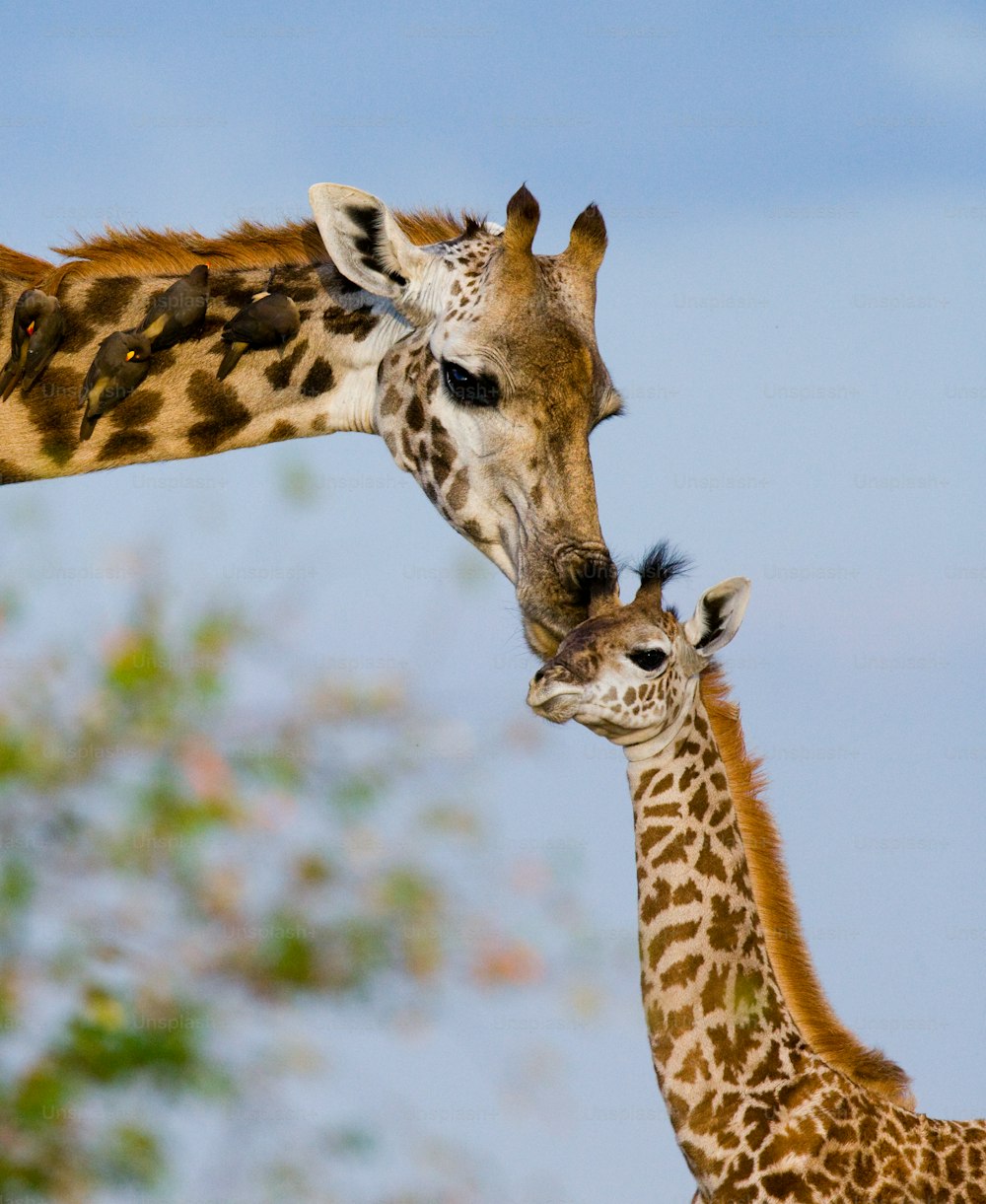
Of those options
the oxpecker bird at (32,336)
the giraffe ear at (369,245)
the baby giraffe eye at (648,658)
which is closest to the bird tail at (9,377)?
the oxpecker bird at (32,336)

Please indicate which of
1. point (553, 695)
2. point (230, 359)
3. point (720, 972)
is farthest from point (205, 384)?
point (720, 972)

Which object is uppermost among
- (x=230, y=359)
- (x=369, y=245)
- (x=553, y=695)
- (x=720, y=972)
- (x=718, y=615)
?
(x=369, y=245)

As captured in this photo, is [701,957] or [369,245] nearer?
[701,957]

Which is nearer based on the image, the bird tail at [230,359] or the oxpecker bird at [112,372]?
the oxpecker bird at [112,372]

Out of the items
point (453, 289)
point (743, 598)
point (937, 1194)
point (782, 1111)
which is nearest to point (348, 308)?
point (453, 289)

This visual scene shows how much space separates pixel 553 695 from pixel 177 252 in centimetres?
344

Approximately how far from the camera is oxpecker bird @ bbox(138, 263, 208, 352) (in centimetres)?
973

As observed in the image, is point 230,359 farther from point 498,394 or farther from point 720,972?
point 720,972

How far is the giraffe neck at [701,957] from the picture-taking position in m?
9.39

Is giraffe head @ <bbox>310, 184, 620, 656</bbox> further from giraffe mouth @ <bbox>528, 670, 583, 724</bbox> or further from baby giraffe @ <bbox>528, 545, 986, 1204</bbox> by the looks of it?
giraffe mouth @ <bbox>528, 670, 583, 724</bbox>

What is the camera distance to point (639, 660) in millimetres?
9633

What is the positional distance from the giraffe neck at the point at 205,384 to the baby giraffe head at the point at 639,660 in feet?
6.05

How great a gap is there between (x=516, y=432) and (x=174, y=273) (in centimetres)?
222

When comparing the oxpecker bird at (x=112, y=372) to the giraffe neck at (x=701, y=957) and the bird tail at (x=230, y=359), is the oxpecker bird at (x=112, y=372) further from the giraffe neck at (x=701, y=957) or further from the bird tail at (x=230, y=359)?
the giraffe neck at (x=701, y=957)
